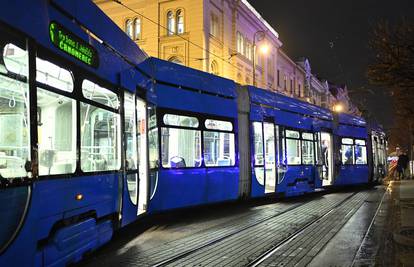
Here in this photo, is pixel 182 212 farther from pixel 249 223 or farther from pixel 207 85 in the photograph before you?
pixel 207 85

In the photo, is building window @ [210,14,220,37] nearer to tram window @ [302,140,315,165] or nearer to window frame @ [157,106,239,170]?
tram window @ [302,140,315,165]

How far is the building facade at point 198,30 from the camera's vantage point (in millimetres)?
32000

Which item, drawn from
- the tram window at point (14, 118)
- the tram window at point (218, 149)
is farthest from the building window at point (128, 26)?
the tram window at point (14, 118)

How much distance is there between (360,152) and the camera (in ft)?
73.7

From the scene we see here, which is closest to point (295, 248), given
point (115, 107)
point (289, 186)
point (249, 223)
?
point (249, 223)

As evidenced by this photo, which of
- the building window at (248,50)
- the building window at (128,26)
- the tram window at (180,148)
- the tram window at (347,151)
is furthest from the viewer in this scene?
the building window at (248,50)

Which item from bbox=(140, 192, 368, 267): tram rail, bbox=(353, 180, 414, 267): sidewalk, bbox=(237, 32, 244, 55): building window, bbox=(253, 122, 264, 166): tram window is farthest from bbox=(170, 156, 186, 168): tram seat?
bbox=(237, 32, 244, 55): building window

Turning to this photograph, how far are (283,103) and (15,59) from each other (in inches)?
478

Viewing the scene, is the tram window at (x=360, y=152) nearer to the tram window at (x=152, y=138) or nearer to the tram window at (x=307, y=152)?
the tram window at (x=307, y=152)

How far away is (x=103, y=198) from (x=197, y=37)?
1010 inches

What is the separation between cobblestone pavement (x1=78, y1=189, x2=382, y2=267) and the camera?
24.0 feet

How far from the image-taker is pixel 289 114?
1630 cm

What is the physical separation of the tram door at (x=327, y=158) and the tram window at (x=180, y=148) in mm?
9079

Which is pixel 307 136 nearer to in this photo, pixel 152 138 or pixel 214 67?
pixel 152 138
